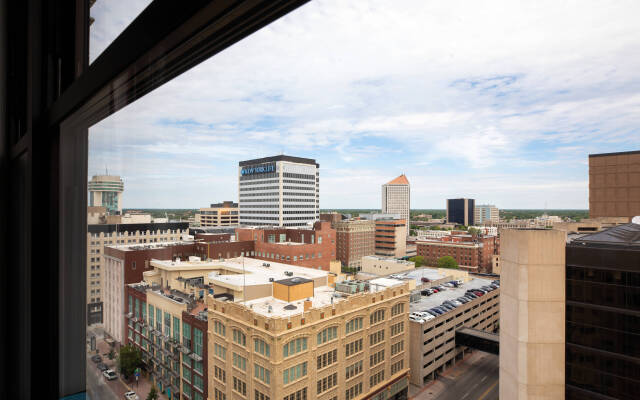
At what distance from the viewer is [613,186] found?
1072 mm

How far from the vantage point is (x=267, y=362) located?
460 cm

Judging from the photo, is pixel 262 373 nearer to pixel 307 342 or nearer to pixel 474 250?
pixel 307 342

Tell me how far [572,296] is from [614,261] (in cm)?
42

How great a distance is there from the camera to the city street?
4.36 metres

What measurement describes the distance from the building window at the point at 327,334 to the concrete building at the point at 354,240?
17836mm

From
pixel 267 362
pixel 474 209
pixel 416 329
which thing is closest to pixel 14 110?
pixel 474 209

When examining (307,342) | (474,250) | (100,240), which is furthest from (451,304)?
(100,240)

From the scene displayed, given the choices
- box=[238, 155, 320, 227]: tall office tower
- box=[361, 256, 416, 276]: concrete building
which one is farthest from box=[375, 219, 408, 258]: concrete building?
box=[238, 155, 320, 227]: tall office tower

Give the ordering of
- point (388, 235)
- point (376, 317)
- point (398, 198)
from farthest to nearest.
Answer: point (398, 198)
point (388, 235)
point (376, 317)

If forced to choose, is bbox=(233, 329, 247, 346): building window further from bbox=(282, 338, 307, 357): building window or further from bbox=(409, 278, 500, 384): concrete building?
bbox=(409, 278, 500, 384): concrete building

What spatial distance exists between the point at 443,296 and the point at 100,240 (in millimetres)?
6504

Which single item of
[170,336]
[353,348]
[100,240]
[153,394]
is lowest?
[353,348]

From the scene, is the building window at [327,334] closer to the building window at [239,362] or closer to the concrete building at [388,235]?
the building window at [239,362]

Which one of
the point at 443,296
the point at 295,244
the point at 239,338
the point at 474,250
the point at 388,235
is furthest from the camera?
the point at 388,235
